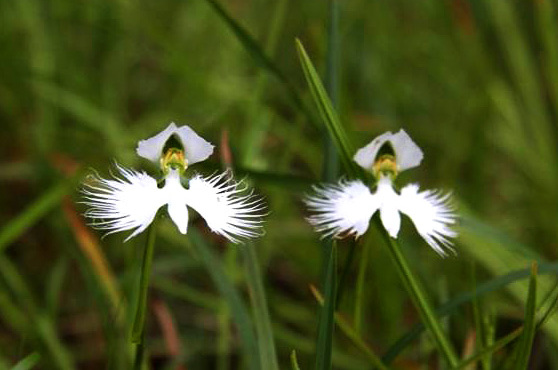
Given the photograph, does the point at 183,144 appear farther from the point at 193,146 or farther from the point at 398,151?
the point at 398,151

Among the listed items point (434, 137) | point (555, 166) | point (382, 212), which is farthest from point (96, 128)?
point (382, 212)

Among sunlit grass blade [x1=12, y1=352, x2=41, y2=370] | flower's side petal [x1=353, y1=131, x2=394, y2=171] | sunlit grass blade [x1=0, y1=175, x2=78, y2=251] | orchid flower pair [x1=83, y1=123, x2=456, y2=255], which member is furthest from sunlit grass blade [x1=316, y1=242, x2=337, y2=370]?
sunlit grass blade [x1=0, y1=175, x2=78, y2=251]

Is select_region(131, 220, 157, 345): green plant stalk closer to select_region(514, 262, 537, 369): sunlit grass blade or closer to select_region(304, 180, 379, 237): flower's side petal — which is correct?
select_region(304, 180, 379, 237): flower's side petal

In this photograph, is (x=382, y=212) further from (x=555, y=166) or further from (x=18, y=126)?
(x=18, y=126)

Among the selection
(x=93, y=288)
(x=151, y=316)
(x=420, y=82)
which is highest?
(x=420, y=82)

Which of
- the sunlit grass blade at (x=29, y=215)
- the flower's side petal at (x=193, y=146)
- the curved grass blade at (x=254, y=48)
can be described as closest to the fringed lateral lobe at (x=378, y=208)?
the flower's side petal at (x=193, y=146)

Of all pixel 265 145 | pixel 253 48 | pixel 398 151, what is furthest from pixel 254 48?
pixel 265 145
